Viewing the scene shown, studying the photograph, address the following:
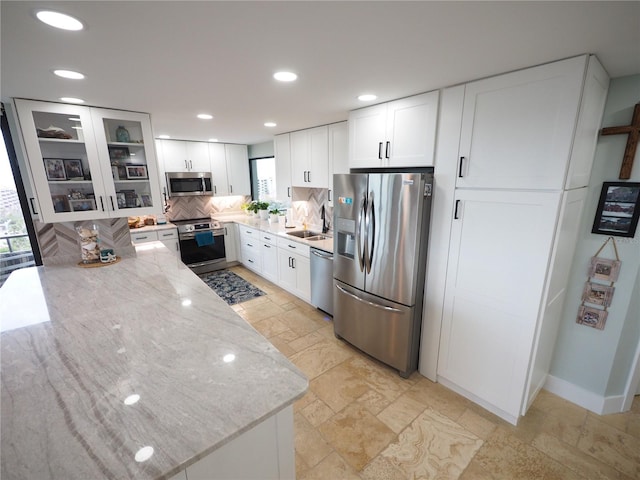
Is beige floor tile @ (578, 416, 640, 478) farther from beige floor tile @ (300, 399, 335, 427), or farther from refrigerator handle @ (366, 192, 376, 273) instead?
refrigerator handle @ (366, 192, 376, 273)

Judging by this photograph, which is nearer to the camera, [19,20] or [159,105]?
[19,20]

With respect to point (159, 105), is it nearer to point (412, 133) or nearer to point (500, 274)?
point (412, 133)

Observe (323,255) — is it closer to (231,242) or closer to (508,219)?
(508,219)

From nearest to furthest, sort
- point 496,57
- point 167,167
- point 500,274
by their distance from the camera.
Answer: point 496,57 < point 500,274 < point 167,167

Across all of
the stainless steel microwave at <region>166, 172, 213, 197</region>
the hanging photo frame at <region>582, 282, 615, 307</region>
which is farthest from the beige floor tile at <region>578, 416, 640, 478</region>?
the stainless steel microwave at <region>166, 172, 213, 197</region>

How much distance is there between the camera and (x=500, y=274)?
1782 millimetres

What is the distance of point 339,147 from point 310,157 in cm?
54

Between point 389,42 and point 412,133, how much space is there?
3.15ft

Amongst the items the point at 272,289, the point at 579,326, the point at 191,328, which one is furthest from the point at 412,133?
the point at 272,289

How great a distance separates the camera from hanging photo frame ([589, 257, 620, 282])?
5.86ft

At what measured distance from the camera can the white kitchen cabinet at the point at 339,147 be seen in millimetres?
3010

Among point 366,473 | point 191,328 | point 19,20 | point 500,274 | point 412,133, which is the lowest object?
point 366,473

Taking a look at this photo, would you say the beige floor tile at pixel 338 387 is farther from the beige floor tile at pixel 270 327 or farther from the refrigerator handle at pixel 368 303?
the beige floor tile at pixel 270 327

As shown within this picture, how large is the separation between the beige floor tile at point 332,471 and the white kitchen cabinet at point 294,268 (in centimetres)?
198
